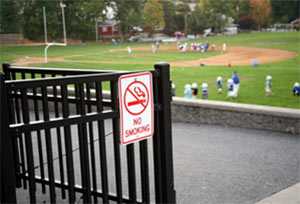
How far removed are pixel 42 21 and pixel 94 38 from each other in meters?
0.69

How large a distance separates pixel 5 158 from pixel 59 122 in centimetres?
27

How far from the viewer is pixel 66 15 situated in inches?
191

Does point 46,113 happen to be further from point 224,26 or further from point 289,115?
point 224,26

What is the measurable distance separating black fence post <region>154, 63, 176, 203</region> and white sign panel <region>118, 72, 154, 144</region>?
2.5 inches

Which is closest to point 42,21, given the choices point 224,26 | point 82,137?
point 224,26

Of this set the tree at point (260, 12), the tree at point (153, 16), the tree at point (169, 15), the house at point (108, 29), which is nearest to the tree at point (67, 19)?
the house at point (108, 29)

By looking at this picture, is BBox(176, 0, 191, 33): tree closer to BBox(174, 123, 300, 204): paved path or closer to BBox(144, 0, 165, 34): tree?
BBox(144, 0, 165, 34): tree

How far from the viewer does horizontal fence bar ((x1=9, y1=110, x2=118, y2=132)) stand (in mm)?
1585

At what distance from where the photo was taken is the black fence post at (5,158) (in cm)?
150

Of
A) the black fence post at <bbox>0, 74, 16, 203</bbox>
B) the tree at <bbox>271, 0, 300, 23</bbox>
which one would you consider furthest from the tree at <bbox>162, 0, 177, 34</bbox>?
the black fence post at <bbox>0, 74, 16, 203</bbox>

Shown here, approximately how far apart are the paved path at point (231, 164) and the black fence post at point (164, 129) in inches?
20.3

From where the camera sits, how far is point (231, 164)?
3215 millimetres

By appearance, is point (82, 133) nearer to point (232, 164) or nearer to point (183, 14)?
point (232, 164)

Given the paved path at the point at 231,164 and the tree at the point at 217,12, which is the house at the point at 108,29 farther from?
the paved path at the point at 231,164
